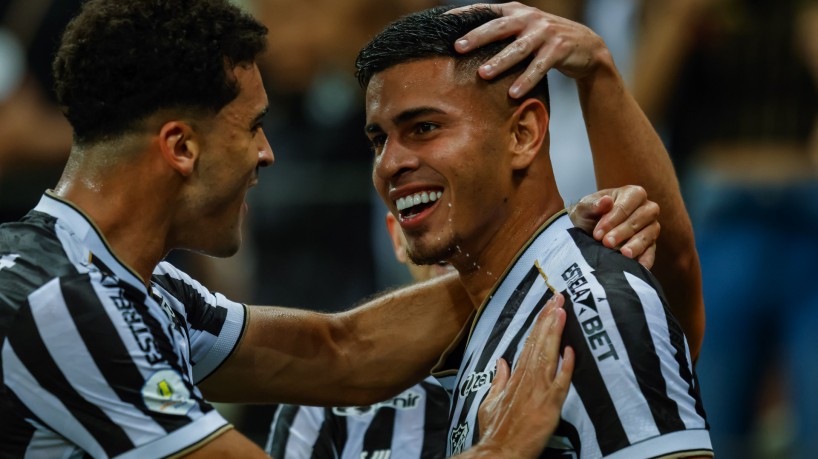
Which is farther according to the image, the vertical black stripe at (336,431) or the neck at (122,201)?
the vertical black stripe at (336,431)

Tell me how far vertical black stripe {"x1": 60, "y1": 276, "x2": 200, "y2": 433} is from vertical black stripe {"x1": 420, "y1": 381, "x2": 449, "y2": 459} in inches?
50.1

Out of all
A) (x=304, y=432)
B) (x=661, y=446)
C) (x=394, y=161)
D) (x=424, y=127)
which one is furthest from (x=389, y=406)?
(x=661, y=446)

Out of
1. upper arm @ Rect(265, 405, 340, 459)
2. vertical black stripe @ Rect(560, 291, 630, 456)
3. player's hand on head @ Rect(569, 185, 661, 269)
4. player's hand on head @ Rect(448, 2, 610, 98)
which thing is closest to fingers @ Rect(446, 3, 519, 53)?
player's hand on head @ Rect(448, 2, 610, 98)

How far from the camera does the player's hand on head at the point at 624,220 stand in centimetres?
393

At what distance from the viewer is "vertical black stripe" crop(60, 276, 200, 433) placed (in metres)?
3.47

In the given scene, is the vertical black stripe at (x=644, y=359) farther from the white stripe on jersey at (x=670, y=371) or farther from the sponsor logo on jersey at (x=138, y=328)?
the sponsor logo on jersey at (x=138, y=328)

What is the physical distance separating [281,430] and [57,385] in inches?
58.2

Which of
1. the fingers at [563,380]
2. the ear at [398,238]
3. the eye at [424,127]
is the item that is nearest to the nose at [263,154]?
the eye at [424,127]

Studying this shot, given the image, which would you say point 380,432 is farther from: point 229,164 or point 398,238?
point 229,164

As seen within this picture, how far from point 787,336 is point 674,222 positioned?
264 centimetres

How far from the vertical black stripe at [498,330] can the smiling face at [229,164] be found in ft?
2.89

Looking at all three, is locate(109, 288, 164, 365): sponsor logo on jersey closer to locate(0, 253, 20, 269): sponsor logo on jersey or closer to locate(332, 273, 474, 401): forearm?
locate(0, 253, 20, 269): sponsor logo on jersey

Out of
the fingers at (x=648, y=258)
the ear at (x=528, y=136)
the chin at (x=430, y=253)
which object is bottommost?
the fingers at (x=648, y=258)

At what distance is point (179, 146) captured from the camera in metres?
3.88
